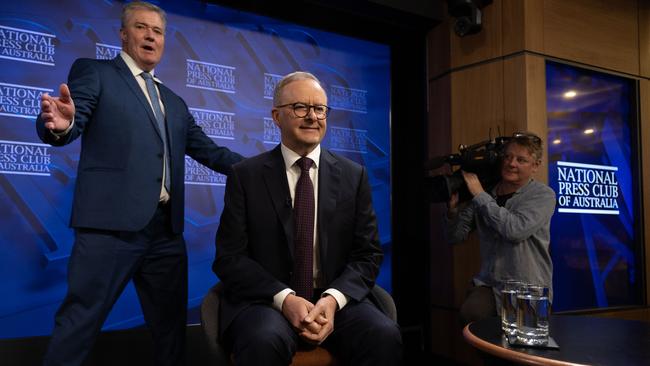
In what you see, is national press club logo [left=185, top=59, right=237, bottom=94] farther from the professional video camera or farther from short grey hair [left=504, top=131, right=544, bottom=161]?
short grey hair [left=504, top=131, right=544, bottom=161]

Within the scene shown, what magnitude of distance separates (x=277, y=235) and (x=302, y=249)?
0.34 feet

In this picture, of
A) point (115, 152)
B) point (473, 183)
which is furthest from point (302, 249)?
point (473, 183)

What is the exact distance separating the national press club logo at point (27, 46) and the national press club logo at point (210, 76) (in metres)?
0.80

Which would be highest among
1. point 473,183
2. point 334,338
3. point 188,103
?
point 188,103

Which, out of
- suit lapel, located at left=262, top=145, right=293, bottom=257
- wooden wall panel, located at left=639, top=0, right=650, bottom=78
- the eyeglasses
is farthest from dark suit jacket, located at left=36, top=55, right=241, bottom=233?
wooden wall panel, located at left=639, top=0, right=650, bottom=78

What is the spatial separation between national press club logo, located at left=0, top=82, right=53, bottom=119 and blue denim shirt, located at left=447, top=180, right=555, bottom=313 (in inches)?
97.7

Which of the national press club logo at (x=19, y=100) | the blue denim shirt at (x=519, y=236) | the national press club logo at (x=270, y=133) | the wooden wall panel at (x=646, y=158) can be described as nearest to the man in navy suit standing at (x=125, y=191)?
the national press club logo at (x=19, y=100)

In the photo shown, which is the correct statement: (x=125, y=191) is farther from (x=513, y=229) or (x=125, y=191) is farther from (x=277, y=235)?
(x=513, y=229)

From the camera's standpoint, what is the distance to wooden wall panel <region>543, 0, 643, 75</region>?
152 inches

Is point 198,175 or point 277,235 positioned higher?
point 198,175

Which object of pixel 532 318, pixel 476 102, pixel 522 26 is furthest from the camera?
pixel 476 102

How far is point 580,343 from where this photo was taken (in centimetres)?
153

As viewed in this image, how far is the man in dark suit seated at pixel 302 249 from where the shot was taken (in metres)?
1.76

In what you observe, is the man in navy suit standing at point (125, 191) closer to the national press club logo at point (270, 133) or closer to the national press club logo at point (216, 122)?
the national press club logo at point (216, 122)
